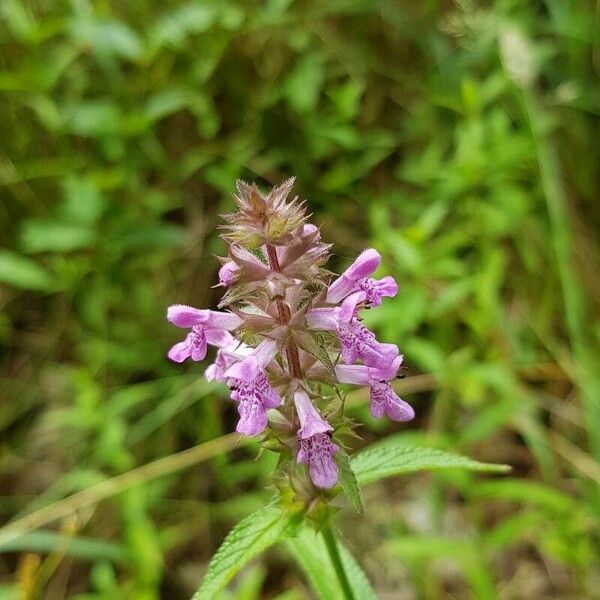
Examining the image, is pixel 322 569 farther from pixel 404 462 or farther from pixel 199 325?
pixel 199 325

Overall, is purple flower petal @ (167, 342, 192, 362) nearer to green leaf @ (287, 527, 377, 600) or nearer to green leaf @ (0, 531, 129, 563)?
green leaf @ (287, 527, 377, 600)

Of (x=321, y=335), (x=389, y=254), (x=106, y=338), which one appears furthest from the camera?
(x=106, y=338)

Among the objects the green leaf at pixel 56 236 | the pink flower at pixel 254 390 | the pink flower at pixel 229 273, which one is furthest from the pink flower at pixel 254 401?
the green leaf at pixel 56 236

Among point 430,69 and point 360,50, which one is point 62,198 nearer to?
point 360,50

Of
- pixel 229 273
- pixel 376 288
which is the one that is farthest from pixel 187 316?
pixel 376 288

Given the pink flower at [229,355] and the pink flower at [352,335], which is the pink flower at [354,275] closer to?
the pink flower at [352,335]

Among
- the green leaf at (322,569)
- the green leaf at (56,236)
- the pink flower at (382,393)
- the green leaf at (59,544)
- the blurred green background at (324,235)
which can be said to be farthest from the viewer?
the green leaf at (56,236)

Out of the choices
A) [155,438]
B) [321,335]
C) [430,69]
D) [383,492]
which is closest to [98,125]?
[155,438]
